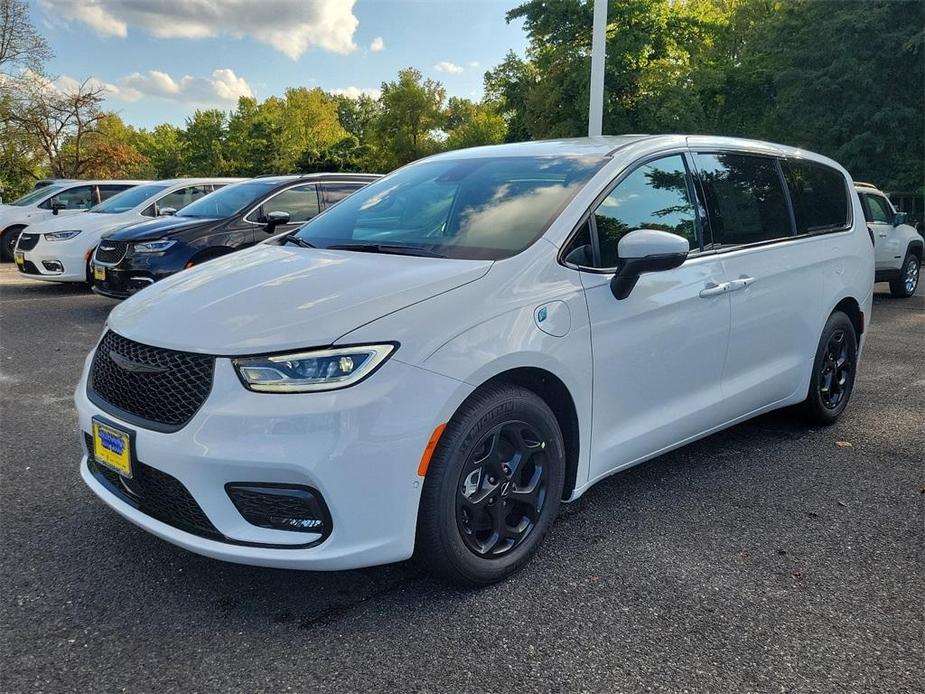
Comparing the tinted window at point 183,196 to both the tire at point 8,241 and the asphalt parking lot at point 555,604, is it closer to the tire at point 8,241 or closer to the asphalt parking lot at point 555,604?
the tire at point 8,241

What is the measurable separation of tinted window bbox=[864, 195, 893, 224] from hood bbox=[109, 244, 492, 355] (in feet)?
34.5

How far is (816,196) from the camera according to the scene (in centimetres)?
451

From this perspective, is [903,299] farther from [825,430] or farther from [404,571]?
[404,571]

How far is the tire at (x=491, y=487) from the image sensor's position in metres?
2.50

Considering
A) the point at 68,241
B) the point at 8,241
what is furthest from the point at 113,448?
the point at 8,241

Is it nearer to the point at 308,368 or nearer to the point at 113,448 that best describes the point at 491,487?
the point at 308,368

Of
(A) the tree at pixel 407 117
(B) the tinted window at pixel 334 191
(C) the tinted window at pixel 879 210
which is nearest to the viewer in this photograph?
(B) the tinted window at pixel 334 191

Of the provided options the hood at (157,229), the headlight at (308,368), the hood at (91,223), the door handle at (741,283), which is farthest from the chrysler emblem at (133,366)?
the hood at (91,223)

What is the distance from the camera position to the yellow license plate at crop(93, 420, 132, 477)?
254cm

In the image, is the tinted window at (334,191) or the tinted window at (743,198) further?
the tinted window at (334,191)

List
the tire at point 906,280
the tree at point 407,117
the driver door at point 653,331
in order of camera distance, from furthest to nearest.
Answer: the tree at point 407,117 < the tire at point 906,280 < the driver door at point 653,331

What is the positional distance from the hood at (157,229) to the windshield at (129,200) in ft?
10.1

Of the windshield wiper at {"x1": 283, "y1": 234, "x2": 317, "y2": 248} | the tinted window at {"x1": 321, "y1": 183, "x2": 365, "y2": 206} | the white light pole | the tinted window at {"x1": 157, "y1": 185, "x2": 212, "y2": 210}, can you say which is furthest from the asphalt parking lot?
the white light pole

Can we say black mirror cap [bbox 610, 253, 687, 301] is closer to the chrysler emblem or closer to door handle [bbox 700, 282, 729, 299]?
door handle [bbox 700, 282, 729, 299]
